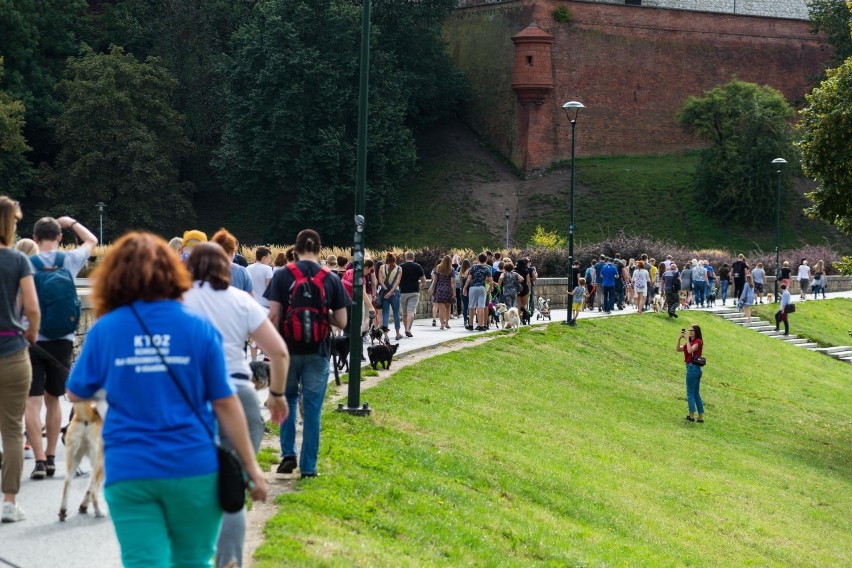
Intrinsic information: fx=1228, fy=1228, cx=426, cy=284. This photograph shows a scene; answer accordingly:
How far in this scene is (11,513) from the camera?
8.31 metres

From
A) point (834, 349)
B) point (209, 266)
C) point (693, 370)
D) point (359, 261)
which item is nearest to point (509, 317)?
point (693, 370)

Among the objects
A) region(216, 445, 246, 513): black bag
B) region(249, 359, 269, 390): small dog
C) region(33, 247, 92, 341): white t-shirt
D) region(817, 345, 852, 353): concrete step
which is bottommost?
region(817, 345, 852, 353): concrete step

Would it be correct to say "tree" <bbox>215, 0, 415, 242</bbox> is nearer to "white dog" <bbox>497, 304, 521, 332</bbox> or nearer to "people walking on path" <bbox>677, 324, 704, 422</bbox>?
"white dog" <bbox>497, 304, 521, 332</bbox>

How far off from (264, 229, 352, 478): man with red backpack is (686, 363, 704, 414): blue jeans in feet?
50.3

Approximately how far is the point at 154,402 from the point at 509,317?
23.4 meters

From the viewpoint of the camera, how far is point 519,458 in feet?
50.6

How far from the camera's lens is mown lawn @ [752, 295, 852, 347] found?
41.8m

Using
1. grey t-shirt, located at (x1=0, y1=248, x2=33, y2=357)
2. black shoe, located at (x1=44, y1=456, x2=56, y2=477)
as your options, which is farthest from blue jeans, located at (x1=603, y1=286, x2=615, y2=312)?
grey t-shirt, located at (x1=0, y1=248, x2=33, y2=357)

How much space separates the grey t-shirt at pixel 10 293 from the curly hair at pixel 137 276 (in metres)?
3.30

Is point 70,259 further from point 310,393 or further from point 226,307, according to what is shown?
point 226,307

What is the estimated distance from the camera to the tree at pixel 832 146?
2648cm

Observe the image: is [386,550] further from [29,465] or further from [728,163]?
[728,163]

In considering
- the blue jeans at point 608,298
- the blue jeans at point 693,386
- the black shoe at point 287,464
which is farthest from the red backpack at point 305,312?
the blue jeans at point 608,298

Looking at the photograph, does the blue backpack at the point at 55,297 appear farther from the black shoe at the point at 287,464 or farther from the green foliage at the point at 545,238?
the green foliage at the point at 545,238
